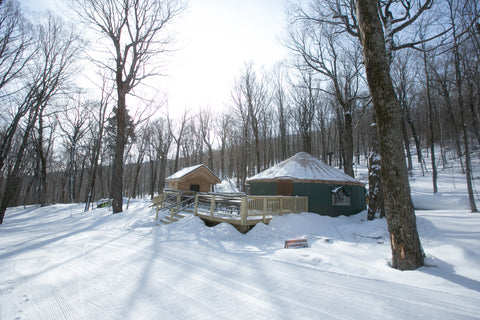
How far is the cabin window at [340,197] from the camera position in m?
11.2

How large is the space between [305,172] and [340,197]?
2.22 m

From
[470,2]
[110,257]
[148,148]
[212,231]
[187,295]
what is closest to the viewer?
[187,295]

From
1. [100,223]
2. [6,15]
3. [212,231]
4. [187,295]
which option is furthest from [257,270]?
[6,15]

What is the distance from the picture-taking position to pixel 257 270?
11.0 ft

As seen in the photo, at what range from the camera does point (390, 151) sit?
3732 mm

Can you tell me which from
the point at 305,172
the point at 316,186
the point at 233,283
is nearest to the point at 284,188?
the point at 305,172

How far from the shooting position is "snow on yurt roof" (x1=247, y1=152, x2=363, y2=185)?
11.3m

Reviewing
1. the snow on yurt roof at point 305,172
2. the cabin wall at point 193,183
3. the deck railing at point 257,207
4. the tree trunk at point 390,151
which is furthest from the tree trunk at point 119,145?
the tree trunk at point 390,151

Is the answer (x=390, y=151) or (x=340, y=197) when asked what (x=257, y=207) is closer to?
(x=390, y=151)

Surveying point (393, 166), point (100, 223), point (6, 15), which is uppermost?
point (6, 15)

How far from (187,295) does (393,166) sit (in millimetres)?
3734

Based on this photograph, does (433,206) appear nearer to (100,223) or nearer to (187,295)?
(187,295)

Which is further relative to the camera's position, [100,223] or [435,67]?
[435,67]

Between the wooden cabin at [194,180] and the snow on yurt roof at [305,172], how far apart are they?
3.40 m
